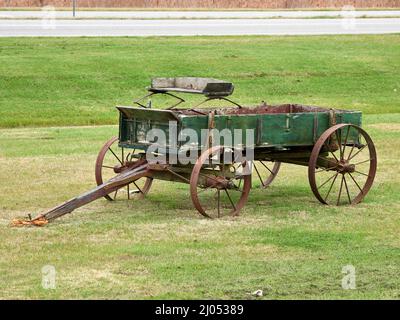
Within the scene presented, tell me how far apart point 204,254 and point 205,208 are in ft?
8.38

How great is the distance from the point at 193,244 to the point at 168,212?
1.83 metres

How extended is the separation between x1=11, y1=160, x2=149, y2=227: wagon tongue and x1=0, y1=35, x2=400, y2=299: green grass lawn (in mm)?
136

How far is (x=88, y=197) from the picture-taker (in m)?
11.6

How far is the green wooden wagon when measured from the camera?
11.9m

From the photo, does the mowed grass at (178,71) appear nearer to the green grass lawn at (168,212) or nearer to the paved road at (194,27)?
the green grass lawn at (168,212)

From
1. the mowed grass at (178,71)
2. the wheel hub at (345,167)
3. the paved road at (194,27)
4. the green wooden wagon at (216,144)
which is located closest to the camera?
the green wooden wagon at (216,144)

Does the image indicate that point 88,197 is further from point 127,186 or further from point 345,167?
point 345,167

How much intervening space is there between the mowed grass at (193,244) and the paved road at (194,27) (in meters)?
15.8

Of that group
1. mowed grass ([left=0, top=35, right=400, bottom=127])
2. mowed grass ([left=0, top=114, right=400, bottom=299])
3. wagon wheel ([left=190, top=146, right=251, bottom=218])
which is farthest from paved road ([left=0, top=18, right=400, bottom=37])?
wagon wheel ([left=190, top=146, right=251, bottom=218])

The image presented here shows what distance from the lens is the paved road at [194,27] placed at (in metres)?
30.6

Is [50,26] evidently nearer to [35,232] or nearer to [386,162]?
[386,162]

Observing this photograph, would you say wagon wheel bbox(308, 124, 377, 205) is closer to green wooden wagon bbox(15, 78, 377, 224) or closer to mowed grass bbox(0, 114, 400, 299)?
green wooden wagon bbox(15, 78, 377, 224)

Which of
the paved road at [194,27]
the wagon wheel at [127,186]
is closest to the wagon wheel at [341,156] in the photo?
the wagon wheel at [127,186]

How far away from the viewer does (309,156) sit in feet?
42.9
